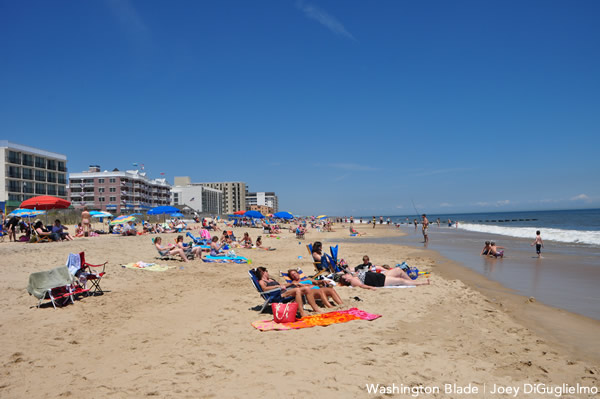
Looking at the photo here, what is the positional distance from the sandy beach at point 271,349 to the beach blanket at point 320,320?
0.13m

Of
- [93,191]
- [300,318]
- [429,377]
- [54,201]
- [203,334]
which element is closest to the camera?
[429,377]

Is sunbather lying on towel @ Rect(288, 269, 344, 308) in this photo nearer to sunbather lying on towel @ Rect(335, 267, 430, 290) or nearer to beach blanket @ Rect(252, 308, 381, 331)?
beach blanket @ Rect(252, 308, 381, 331)

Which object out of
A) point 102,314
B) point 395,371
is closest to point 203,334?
point 102,314

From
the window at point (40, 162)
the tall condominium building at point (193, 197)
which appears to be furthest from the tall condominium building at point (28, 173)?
→ the tall condominium building at point (193, 197)

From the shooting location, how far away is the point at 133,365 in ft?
12.7

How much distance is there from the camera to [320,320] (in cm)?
546

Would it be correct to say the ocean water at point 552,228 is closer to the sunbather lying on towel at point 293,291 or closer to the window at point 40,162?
the sunbather lying on towel at point 293,291

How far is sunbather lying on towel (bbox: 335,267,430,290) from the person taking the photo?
26.6 feet

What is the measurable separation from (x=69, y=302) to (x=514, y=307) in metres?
8.00

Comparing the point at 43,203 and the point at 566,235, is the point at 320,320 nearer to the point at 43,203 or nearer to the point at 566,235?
the point at 43,203

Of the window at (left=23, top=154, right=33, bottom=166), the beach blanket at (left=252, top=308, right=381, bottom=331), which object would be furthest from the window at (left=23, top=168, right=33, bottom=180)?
the beach blanket at (left=252, top=308, right=381, bottom=331)

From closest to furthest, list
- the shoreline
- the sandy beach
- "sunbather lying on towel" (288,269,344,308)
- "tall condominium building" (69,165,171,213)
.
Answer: the sandy beach < the shoreline < "sunbather lying on towel" (288,269,344,308) < "tall condominium building" (69,165,171,213)

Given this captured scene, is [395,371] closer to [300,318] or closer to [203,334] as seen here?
[300,318]

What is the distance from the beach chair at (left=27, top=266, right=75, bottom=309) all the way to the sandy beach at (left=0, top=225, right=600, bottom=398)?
0.78 ft
